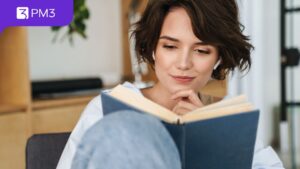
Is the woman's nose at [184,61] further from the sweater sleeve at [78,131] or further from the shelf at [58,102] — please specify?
the shelf at [58,102]

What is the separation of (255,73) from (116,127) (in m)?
2.22

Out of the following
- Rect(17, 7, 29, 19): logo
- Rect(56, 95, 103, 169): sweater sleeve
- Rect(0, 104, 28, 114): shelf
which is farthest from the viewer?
Rect(17, 7, 29, 19): logo

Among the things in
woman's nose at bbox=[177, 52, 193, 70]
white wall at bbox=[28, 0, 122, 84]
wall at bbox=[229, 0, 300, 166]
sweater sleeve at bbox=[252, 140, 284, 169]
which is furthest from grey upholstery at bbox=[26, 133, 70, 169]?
wall at bbox=[229, 0, 300, 166]

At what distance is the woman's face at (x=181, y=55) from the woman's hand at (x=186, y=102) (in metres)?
0.05

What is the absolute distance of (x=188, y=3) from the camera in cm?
117

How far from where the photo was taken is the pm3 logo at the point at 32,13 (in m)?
2.16

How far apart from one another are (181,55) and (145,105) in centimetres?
32

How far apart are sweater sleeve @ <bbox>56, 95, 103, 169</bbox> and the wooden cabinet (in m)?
1.01

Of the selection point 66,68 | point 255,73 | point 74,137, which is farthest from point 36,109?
point 255,73

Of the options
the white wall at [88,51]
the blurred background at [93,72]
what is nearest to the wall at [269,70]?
the blurred background at [93,72]

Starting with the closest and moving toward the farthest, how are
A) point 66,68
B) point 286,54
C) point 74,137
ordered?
point 74,137
point 66,68
point 286,54

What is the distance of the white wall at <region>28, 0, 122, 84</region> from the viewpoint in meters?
2.58

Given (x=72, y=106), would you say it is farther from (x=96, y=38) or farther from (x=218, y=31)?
(x=218, y=31)

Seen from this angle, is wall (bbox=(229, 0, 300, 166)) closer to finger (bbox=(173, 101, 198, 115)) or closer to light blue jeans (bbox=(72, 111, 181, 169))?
finger (bbox=(173, 101, 198, 115))
